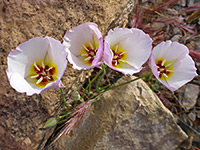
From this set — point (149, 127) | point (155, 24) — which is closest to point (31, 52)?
point (149, 127)

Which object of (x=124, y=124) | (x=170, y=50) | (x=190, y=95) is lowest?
(x=190, y=95)

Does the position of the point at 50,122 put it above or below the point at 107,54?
below

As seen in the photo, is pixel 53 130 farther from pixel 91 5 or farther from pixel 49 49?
pixel 91 5

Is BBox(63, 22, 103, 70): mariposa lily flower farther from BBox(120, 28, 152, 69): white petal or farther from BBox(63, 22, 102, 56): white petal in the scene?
BBox(120, 28, 152, 69): white petal

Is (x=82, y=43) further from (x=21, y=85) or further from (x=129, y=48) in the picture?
(x=21, y=85)

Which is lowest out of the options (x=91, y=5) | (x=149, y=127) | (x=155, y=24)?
(x=149, y=127)

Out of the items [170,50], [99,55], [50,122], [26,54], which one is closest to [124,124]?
[50,122]
